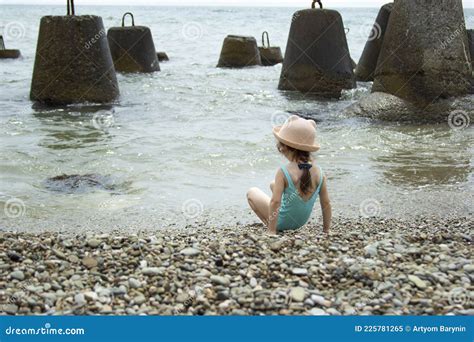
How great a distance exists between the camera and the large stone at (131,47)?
1572cm

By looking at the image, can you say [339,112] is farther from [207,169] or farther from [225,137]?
[207,169]

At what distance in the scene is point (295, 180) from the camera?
14.4 feet

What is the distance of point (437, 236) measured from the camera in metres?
4.44

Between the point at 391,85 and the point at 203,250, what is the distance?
717 cm

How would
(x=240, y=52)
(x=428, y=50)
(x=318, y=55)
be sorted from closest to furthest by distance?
(x=428, y=50) < (x=318, y=55) < (x=240, y=52)

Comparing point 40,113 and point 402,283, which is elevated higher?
A: point 402,283

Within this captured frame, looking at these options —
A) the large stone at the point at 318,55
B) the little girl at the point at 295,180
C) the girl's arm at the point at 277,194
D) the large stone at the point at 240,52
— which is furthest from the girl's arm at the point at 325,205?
the large stone at the point at 240,52

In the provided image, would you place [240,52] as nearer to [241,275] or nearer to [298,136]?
[298,136]

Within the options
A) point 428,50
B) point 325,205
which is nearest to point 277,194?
point 325,205

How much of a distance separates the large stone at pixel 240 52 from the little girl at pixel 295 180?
51.8ft

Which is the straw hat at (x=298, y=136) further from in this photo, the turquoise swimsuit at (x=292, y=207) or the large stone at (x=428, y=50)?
the large stone at (x=428, y=50)

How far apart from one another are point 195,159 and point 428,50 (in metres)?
4.29

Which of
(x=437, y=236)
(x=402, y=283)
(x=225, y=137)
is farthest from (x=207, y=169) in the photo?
(x=402, y=283)

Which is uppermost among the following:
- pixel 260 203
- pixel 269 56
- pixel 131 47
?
pixel 260 203
